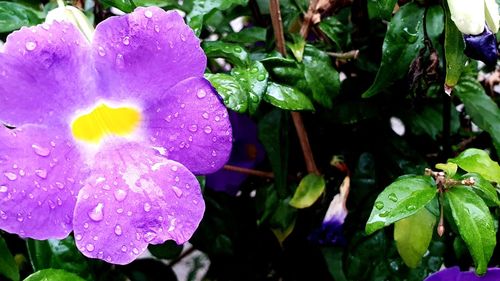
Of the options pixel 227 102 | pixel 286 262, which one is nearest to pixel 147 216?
pixel 227 102

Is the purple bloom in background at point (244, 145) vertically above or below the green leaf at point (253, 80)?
below

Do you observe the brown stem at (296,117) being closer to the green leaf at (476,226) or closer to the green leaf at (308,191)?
the green leaf at (308,191)

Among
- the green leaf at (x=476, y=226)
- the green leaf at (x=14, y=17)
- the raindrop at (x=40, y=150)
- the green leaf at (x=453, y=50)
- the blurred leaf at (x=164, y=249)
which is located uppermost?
the green leaf at (x=453, y=50)

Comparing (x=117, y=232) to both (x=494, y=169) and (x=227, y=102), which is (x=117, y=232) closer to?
(x=227, y=102)

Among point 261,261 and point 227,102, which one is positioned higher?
point 227,102

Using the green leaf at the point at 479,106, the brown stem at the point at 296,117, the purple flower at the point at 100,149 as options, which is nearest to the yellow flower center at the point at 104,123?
the purple flower at the point at 100,149

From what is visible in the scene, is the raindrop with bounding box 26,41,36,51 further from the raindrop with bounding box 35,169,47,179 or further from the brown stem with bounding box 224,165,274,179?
the brown stem with bounding box 224,165,274,179

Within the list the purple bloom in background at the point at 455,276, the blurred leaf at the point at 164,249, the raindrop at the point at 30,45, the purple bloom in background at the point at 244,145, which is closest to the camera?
the raindrop at the point at 30,45
